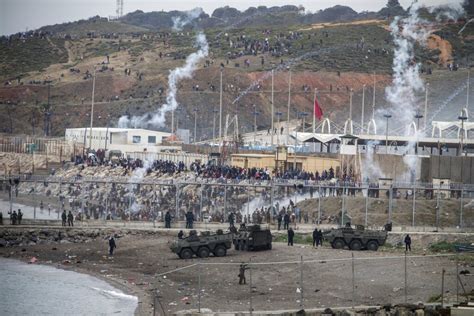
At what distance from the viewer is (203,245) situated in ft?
194

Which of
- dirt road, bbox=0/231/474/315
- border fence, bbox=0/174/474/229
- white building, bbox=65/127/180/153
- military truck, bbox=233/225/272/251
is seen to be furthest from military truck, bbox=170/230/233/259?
white building, bbox=65/127/180/153

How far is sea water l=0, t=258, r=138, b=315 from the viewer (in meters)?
50.7

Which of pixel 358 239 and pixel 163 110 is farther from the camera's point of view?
pixel 163 110

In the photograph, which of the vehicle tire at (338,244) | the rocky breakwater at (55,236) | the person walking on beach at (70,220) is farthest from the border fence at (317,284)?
the person walking on beach at (70,220)

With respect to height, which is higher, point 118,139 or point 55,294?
point 118,139

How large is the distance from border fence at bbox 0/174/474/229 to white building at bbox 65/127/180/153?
30.8 meters

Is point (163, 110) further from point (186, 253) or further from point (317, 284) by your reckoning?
point (317, 284)

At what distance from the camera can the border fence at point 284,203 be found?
7356cm

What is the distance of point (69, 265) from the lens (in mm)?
62250

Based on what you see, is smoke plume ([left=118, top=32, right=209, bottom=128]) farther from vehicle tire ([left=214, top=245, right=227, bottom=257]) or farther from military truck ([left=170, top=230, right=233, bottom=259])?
vehicle tire ([left=214, top=245, right=227, bottom=257])

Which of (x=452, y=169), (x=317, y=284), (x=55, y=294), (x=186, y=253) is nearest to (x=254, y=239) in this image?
(x=186, y=253)

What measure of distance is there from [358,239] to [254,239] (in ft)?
18.5

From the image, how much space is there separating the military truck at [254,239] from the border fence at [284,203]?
10.1 metres

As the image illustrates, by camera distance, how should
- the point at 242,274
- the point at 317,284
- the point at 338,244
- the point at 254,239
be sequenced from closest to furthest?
the point at 317,284
the point at 242,274
the point at 254,239
the point at 338,244
